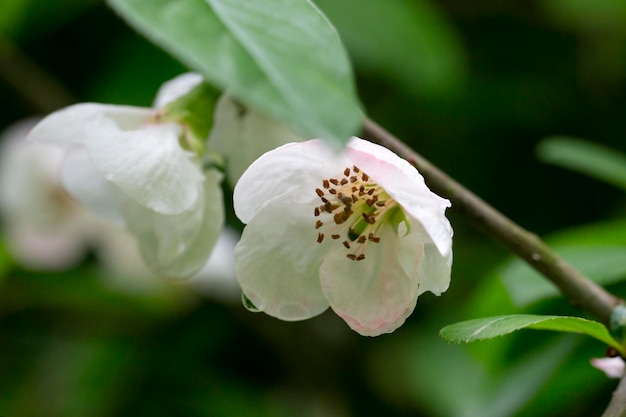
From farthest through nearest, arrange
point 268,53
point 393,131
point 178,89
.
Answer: point 393,131 < point 178,89 < point 268,53

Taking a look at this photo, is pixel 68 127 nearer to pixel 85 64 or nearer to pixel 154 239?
pixel 154 239

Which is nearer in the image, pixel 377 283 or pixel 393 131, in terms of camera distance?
pixel 377 283

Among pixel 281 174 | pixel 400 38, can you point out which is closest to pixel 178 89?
pixel 281 174

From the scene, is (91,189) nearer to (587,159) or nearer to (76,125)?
(76,125)

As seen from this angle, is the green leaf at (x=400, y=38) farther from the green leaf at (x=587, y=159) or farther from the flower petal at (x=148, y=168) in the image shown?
the flower petal at (x=148, y=168)

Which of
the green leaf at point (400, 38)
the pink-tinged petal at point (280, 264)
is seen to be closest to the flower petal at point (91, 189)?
the pink-tinged petal at point (280, 264)

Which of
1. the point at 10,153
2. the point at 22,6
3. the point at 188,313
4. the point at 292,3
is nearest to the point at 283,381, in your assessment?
the point at 188,313

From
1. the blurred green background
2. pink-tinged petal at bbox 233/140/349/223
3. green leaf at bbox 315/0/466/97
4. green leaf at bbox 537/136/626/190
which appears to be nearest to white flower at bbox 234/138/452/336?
pink-tinged petal at bbox 233/140/349/223
